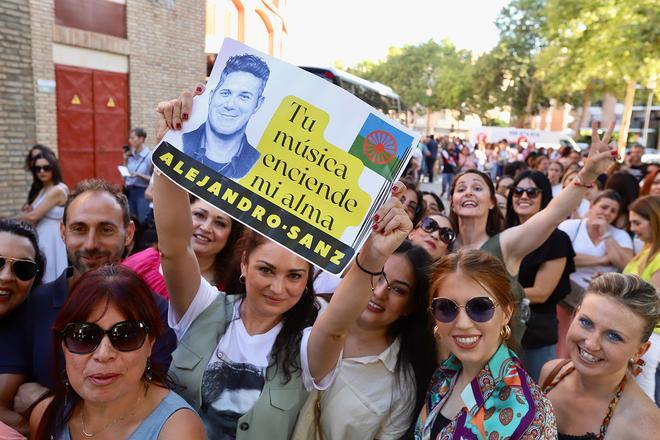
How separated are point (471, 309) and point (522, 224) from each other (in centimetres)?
144

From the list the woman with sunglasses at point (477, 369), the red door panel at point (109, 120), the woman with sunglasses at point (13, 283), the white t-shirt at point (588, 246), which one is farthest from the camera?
the red door panel at point (109, 120)

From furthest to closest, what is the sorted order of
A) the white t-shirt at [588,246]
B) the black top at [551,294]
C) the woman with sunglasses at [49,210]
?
the white t-shirt at [588,246] → the woman with sunglasses at [49,210] → the black top at [551,294]

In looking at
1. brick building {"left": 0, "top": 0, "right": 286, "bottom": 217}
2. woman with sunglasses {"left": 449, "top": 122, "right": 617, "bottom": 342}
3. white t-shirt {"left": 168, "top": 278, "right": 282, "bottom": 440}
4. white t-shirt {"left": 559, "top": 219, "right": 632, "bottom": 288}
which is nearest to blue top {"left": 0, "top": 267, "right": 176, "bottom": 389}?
white t-shirt {"left": 168, "top": 278, "right": 282, "bottom": 440}

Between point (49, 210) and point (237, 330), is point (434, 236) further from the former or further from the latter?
point (49, 210)

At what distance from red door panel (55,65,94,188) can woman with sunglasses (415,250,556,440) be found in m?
10.3

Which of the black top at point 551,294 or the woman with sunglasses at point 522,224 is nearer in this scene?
the woman with sunglasses at point 522,224

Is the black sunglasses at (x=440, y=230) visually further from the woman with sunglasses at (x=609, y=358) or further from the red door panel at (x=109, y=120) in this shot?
the red door panel at (x=109, y=120)

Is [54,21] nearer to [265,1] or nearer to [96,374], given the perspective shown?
[96,374]

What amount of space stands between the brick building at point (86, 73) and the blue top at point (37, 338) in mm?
7831

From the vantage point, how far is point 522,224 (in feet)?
10.6

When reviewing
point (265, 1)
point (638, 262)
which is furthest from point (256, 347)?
point (265, 1)

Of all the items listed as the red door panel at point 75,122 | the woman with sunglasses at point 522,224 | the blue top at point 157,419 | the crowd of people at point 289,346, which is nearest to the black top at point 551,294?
the woman with sunglasses at point 522,224

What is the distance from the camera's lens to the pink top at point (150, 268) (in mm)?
2803

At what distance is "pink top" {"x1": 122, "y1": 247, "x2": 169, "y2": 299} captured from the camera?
280cm
